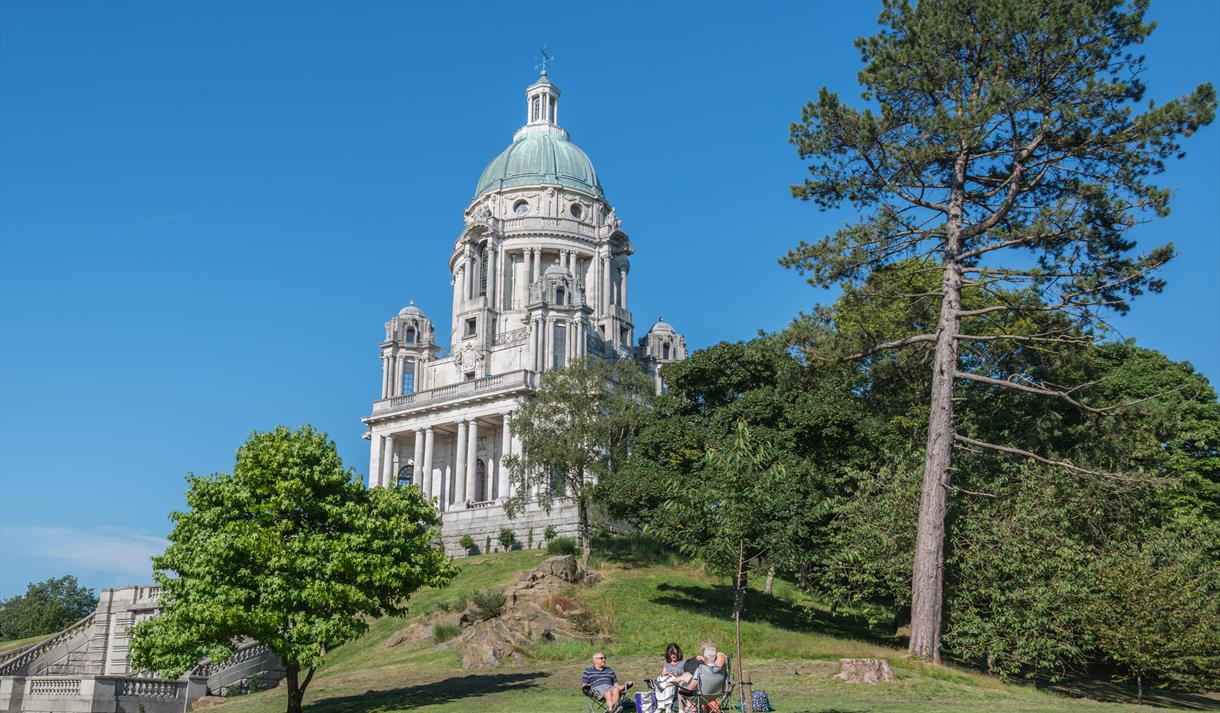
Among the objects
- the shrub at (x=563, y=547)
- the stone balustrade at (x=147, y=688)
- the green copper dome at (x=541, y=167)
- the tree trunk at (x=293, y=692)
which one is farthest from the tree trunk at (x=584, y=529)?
the green copper dome at (x=541, y=167)

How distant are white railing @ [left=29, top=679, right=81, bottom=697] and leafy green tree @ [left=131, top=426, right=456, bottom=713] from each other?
15.9 ft

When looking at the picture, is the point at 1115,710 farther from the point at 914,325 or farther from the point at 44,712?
the point at 44,712

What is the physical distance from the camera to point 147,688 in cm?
3180

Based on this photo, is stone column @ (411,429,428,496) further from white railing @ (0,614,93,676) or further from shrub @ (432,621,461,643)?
shrub @ (432,621,461,643)

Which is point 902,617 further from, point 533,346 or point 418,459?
point 418,459

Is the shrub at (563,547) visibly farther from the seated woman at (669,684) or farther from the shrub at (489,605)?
the seated woman at (669,684)

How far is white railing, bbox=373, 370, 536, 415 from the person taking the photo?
214 feet

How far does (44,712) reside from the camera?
3111cm

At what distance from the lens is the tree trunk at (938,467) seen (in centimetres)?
3012

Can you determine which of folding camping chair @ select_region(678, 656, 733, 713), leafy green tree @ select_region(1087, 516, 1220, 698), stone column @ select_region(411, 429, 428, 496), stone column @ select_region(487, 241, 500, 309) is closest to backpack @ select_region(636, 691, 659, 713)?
folding camping chair @ select_region(678, 656, 733, 713)

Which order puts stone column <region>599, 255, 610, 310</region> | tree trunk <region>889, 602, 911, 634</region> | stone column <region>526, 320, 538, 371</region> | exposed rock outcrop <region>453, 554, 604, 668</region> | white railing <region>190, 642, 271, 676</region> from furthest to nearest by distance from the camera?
stone column <region>599, 255, 610, 310</region>
stone column <region>526, 320, 538, 371</region>
tree trunk <region>889, 602, 911, 634</region>
white railing <region>190, 642, 271, 676</region>
exposed rock outcrop <region>453, 554, 604, 668</region>

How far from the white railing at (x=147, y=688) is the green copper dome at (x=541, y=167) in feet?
176

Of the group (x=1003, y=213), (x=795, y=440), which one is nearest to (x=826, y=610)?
(x=795, y=440)

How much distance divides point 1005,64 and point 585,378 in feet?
78.6
